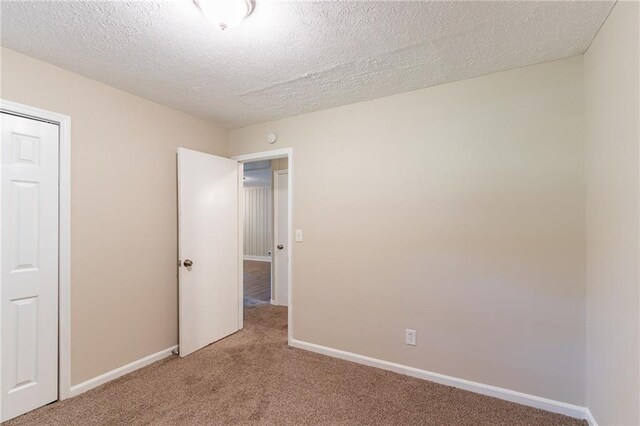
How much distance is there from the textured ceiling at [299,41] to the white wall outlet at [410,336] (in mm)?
2029

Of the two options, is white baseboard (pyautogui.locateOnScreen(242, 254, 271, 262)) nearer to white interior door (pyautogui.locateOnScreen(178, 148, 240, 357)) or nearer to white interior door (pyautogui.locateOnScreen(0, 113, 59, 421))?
white interior door (pyautogui.locateOnScreen(178, 148, 240, 357))

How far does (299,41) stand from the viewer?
1.77m

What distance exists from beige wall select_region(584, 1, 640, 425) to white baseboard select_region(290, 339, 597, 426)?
0.12 metres

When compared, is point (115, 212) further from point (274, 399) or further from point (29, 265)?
point (274, 399)

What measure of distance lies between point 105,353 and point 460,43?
3423 mm

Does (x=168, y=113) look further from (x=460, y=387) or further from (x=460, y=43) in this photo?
(x=460, y=387)

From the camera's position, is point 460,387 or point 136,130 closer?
point 460,387

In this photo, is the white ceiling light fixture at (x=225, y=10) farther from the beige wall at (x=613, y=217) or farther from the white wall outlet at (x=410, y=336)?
the white wall outlet at (x=410, y=336)

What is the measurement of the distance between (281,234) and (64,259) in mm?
2639

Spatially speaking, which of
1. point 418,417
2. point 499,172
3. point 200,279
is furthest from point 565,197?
point 200,279

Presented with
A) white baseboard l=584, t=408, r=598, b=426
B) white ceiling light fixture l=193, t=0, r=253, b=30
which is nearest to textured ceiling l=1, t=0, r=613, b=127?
white ceiling light fixture l=193, t=0, r=253, b=30

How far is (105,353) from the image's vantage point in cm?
234

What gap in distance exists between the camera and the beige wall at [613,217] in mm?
1332

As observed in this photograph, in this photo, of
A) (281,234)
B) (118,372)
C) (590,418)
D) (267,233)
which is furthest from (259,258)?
(590,418)
